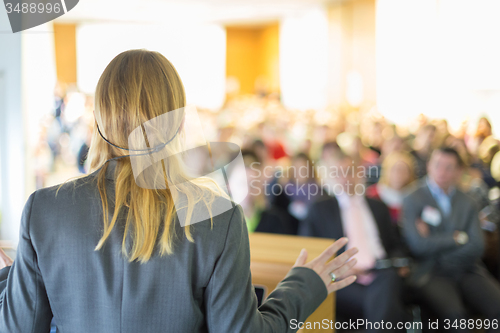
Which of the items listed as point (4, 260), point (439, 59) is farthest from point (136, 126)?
point (439, 59)

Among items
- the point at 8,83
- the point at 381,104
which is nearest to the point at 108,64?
the point at 8,83

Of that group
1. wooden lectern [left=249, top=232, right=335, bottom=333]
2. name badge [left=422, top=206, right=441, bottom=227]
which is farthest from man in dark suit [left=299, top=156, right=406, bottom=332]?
wooden lectern [left=249, top=232, right=335, bottom=333]

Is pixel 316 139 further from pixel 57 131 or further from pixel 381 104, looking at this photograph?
pixel 381 104

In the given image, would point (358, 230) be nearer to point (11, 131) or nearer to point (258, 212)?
point (258, 212)

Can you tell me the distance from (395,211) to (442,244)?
869 mm

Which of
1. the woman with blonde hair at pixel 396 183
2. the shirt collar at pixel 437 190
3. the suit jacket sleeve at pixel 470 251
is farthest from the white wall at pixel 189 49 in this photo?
the suit jacket sleeve at pixel 470 251

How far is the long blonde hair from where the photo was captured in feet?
2.44

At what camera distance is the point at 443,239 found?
8.66 ft

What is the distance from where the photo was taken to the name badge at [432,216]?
2.76 meters

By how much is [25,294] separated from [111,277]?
7.2 inches

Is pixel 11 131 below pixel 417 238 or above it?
above

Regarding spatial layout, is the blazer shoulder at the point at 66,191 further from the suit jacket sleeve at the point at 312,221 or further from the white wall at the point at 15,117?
the suit jacket sleeve at the point at 312,221

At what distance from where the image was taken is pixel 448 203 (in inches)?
111

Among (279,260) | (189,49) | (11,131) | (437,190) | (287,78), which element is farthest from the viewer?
(189,49)
